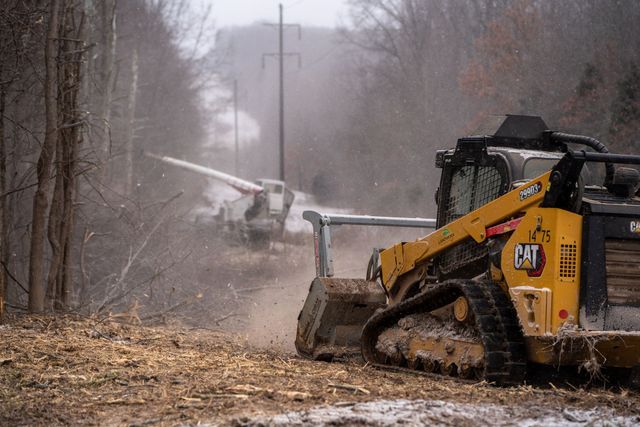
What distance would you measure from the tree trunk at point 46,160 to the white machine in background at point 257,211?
20953mm

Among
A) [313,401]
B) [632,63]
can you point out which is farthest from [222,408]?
[632,63]

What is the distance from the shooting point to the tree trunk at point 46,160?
11156 millimetres

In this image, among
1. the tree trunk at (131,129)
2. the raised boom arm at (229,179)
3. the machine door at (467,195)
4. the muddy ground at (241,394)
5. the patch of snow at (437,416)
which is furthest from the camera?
the raised boom arm at (229,179)

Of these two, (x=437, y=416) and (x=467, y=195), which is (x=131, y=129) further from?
(x=437, y=416)

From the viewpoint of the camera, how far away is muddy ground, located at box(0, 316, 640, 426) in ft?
19.3

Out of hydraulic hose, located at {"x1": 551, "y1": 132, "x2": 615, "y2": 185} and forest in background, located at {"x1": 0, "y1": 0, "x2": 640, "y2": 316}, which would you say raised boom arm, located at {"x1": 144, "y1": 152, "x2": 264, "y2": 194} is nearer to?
forest in background, located at {"x1": 0, "y1": 0, "x2": 640, "y2": 316}

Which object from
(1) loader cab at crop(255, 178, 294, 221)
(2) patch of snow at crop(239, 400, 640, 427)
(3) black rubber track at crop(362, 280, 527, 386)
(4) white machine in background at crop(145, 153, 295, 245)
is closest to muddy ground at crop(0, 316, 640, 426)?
(2) patch of snow at crop(239, 400, 640, 427)

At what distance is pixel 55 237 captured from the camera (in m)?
11.9

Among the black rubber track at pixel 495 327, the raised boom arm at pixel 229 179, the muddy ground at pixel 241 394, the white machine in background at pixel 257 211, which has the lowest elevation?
the muddy ground at pixel 241 394

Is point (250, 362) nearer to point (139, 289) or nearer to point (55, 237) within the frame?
point (55, 237)

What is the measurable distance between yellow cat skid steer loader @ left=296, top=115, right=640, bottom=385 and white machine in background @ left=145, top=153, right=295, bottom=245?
23035 millimetres

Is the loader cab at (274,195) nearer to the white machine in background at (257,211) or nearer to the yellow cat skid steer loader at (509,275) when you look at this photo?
the white machine in background at (257,211)

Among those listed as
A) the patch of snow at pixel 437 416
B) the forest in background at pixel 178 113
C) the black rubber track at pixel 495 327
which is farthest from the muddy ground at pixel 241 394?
the forest in background at pixel 178 113

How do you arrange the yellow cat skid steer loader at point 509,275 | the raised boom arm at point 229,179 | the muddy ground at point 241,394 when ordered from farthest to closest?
the raised boom arm at point 229,179 < the yellow cat skid steer loader at point 509,275 < the muddy ground at point 241,394
